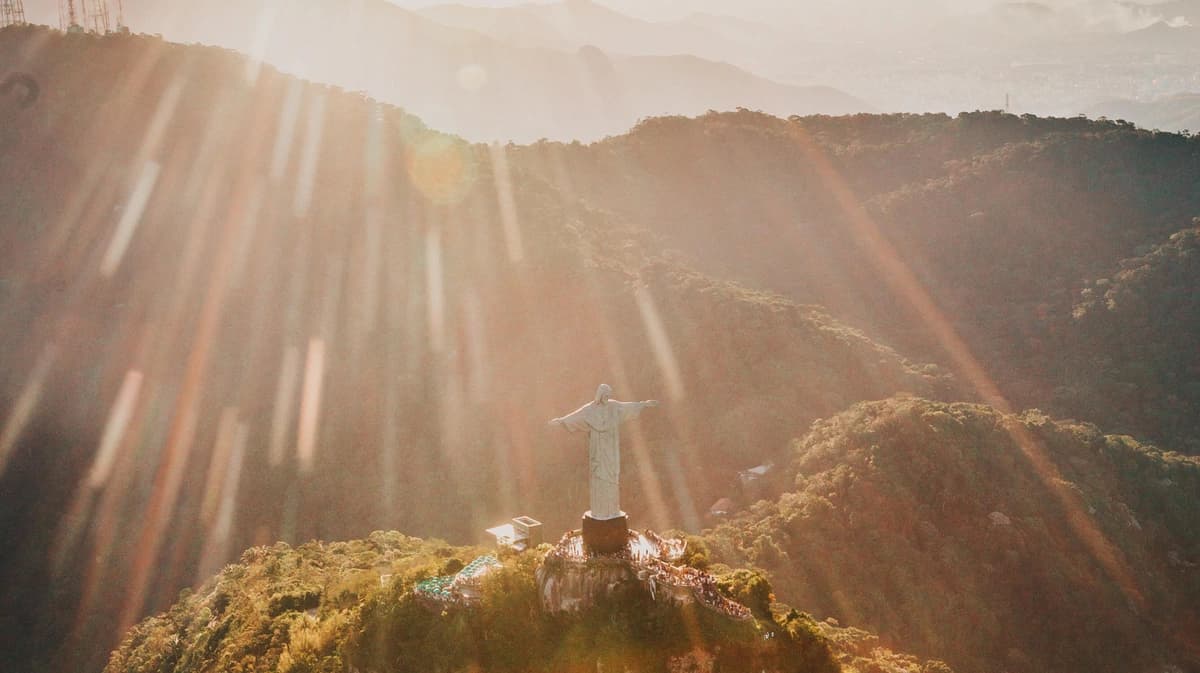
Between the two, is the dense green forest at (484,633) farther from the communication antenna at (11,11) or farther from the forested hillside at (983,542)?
the communication antenna at (11,11)

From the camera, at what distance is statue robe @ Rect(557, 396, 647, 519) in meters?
12.8

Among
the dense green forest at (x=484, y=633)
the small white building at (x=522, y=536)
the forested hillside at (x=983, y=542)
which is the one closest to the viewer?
the dense green forest at (x=484, y=633)

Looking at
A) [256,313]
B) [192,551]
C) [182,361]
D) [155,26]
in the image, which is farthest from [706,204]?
[155,26]

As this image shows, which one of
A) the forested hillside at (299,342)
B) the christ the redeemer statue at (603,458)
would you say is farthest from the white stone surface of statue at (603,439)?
the forested hillside at (299,342)

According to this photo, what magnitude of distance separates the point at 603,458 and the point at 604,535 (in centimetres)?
129

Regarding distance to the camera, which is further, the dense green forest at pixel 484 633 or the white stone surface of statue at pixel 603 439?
the white stone surface of statue at pixel 603 439

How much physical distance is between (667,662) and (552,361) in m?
29.8

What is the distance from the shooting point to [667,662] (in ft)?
39.1

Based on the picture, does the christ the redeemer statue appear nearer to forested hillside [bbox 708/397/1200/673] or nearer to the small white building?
the small white building

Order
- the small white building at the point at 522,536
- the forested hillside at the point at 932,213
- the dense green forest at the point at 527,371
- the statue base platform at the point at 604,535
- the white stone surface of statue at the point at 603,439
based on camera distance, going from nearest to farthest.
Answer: the white stone surface of statue at the point at 603,439
the statue base platform at the point at 604,535
the small white building at the point at 522,536
the dense green forest at the point at 527,371
the forested hillside at the point at 932,213

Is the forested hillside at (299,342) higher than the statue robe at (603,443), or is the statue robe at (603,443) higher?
the forested hillside at (299,342)

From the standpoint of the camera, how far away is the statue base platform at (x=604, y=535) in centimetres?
1294

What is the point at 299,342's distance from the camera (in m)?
44.1

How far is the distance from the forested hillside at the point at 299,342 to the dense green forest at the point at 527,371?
0.20 metres
